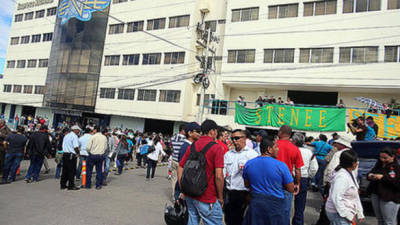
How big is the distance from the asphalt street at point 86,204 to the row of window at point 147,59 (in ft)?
61.8

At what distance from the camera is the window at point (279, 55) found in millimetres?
20494

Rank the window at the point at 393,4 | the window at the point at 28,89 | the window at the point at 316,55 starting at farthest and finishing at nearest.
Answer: the window at the point at 28,89 → the window at the point at 316,55 → the window at the point at 393,4

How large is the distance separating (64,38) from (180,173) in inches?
1480

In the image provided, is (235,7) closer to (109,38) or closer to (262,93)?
(262,93)

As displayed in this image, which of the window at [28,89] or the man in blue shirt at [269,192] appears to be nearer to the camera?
the man in blue shirt at [269,192]

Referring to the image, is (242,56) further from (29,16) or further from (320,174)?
(29,16)

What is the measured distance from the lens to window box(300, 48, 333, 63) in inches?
758

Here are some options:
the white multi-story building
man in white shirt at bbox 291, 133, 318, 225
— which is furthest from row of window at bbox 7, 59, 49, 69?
man in white shirt at bbox 291, 133, 318, 225

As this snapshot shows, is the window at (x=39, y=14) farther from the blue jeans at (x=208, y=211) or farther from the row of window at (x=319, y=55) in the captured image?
the blue jeans at (x=208, y=211)

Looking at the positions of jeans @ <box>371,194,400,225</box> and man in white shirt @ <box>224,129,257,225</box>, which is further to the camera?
man in white shirt @ <box>224,129,257,225</box>

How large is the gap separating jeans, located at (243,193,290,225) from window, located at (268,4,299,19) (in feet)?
67.7

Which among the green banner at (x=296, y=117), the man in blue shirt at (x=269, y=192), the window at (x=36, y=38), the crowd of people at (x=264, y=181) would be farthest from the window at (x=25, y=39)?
the man in blue shirt at (x=269, y=192)

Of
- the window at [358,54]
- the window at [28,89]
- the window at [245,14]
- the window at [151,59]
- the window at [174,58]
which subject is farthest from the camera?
the window at [28,89]

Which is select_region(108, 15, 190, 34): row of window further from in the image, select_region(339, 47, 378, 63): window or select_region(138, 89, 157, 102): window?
select_region(339, 47, 378, 63): window
